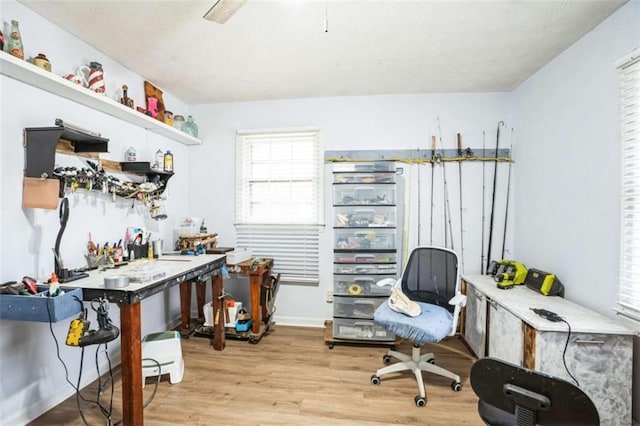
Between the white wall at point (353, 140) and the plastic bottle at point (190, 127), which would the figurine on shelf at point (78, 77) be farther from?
the white wall at point (353, 140)

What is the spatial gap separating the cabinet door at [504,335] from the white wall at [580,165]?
53cm

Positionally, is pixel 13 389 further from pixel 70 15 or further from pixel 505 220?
pixel 505 220

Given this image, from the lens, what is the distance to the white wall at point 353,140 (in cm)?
303

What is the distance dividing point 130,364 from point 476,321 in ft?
8.80

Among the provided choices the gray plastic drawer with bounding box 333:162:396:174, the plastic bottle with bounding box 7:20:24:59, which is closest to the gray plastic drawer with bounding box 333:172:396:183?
the gray plastic drawer with bounding box 333:162:396:174

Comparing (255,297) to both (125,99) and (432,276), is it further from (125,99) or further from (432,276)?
(125,99)

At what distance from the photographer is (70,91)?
186 centimetres

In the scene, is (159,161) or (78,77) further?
(159,161)

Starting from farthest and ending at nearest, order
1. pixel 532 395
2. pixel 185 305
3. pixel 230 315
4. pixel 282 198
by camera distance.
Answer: pixel 282 198 < pixel 185 305 < pixel 230 315 < pixel 532 395

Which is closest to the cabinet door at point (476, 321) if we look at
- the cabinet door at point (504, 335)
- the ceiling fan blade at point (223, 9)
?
the cabinet door at point (504, 335)

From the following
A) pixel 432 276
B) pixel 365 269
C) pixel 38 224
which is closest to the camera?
pixel 38 224

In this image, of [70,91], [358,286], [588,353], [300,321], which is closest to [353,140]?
[358,286]

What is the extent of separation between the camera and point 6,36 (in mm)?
1613

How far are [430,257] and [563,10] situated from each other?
6.23ft
